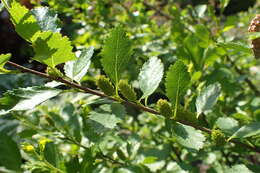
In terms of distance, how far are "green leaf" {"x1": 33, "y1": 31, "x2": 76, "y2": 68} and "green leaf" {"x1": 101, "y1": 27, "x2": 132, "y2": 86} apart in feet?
0.27

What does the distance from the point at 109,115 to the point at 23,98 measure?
0.67 ft

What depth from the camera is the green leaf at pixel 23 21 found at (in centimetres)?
68

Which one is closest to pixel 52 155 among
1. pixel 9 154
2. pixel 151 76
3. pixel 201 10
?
pixel 9 154

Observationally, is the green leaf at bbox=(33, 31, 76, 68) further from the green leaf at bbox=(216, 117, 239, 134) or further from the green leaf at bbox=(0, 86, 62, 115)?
the green leaf at bbox=(216, 117, 239, 134)

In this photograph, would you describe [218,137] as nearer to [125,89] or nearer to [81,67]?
[125,89]

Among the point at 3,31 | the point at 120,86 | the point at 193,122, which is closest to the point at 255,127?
the point at 193,122

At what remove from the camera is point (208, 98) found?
0.91 meters

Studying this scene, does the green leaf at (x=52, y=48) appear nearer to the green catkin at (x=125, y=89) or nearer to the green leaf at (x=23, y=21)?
the green leaf at (x=23, y=21)

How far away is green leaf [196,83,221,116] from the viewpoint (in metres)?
0.89

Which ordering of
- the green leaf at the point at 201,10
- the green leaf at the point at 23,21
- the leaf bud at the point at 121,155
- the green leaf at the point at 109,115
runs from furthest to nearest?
the green leaf at the point at 201,10 → the leaf bud at the point at 121,155 → the green leaf at the point at 109,115 → the green leaf at the point at 23,21

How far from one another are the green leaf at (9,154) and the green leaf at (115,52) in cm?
30

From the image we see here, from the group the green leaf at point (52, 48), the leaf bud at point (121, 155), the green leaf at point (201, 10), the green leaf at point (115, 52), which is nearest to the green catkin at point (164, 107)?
the green leaf at point (115, 52)

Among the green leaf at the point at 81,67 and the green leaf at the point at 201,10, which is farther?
the green leaf at the point at 201,10

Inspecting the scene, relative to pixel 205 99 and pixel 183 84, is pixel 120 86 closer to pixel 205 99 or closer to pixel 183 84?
pixel 183 84
